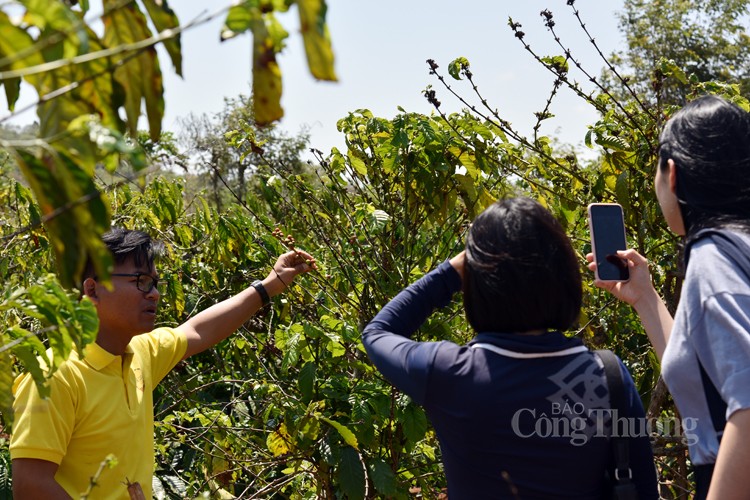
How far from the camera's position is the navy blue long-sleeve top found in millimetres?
1710

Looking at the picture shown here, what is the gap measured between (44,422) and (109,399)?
0.22 m

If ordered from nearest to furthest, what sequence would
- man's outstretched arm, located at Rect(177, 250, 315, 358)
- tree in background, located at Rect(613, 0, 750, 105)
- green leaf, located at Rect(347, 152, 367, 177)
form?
man's outstretched arm, located at Rect(177, 250, 315, 358), green leaf, located at Rect(347, 152, 367, 177), tree in background, located at Rect(613, 0, 750, 105)

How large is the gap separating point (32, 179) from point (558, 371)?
1115mm

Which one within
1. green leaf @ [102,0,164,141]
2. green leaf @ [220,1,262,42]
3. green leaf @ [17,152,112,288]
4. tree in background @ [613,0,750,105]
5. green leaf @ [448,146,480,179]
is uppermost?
tree in background @ [613,0,750,105]

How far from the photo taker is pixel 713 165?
1674 mm

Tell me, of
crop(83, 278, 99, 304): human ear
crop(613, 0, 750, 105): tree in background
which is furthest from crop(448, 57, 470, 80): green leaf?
crop(613, 0, 750, 105): tree in background

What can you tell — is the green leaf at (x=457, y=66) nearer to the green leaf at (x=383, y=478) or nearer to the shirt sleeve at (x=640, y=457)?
the green leaf at (x=383, y=478)

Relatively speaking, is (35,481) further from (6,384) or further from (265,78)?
(265,78)

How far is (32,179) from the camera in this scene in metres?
0.91

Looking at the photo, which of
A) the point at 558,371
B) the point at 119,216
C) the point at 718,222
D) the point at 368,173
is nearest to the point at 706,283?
the point at 718,222

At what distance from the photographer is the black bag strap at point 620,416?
5.64 ft

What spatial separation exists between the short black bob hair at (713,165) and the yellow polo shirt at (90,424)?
54.3 inches

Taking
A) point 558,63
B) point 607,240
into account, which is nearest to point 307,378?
point 607,240

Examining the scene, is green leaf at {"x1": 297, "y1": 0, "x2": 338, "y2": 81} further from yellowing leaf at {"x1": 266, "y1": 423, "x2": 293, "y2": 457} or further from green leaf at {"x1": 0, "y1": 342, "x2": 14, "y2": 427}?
yellowing leaf at {"x1": 266, "y1": 423, "x2": 293, "y2": 457}
